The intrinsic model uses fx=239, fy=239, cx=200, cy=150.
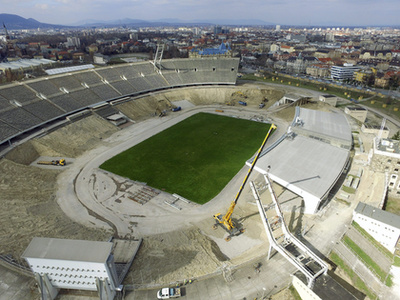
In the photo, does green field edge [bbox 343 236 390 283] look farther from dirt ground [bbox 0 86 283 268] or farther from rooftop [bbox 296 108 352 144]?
rooftop [bbox 296 108 352 144]

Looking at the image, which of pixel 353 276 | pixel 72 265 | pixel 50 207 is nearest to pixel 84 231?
pixel 50 207

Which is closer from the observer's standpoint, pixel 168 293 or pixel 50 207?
pixel 168 293

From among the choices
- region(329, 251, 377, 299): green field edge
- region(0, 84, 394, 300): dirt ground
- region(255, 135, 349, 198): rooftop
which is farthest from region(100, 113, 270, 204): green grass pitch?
region(329, 251, 377, 299): green field edge

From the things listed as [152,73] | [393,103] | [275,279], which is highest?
[152,73]

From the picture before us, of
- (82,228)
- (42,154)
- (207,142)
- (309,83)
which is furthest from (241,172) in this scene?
(309,83)

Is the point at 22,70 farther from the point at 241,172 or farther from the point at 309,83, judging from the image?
the point at 309,83

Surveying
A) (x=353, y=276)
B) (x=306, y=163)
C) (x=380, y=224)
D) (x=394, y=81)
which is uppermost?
(x=394, y=81)

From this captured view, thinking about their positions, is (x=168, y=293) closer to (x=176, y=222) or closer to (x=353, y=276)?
(x=176, y=222)
